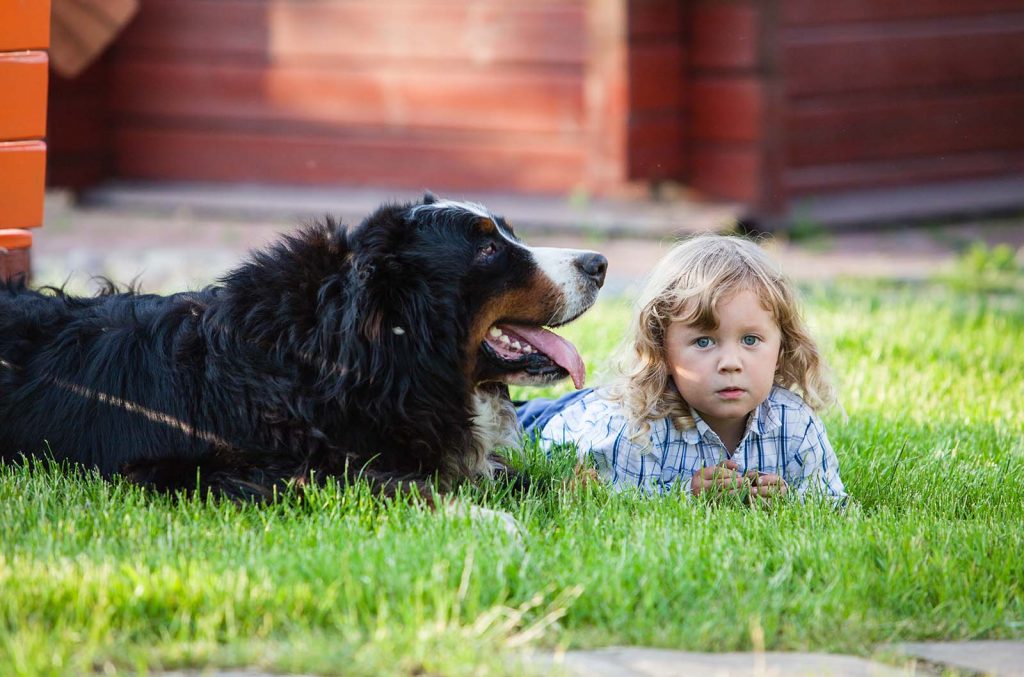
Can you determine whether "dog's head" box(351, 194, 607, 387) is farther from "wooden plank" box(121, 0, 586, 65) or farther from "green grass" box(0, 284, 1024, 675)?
"wooden plank" box(121, 0, 586, 65)

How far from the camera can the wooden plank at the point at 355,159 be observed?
9812 millimetres

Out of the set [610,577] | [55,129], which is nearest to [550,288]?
[610,577]

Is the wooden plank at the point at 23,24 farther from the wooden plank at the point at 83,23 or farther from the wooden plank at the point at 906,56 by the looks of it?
the wooden plank at the point at 906,56

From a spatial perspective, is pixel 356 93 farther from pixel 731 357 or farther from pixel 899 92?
pixel 731 357

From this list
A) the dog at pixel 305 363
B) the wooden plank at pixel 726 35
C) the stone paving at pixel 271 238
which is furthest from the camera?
the wooden plank at pixel 726 35

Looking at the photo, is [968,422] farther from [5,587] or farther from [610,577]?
[5,587]

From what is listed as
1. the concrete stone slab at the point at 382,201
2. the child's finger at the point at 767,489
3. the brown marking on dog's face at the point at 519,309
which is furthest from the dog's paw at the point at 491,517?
the concrete stone slab at the point at 382,201

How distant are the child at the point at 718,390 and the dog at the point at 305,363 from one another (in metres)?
0.38

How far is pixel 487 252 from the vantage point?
3592 mm

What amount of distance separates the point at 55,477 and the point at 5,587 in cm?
88

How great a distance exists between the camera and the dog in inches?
135

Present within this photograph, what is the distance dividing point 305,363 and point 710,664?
1.48 metres

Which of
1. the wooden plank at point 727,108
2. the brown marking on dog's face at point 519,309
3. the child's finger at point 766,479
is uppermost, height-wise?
the wooden plank at point 727,108

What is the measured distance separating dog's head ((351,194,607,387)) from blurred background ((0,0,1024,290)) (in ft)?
16.2
